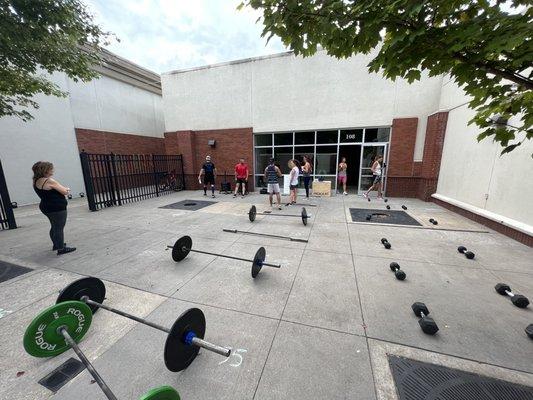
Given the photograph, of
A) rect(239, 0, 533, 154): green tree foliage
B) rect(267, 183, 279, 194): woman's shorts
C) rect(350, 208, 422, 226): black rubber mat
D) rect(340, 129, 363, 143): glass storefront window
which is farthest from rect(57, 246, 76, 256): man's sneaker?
rect(340, 129, 363, 143): glass storefront window

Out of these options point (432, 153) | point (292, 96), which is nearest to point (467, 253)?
point (432, 153)

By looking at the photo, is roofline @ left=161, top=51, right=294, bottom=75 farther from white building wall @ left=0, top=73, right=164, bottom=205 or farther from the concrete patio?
the concrete patio

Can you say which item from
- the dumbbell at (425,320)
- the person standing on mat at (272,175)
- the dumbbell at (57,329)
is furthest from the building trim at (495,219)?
the dumbbell at (57,329)

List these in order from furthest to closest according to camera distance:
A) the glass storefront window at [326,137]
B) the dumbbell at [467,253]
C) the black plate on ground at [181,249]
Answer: the glass storefront window at [326,137] < the dumbbell at [467,253] < the black plate on ground at [181,249]

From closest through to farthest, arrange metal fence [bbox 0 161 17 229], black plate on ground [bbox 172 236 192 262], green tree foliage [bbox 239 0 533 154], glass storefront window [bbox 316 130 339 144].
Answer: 1. green tree foliage [bbox 239 0 533 154]
2. black plate on ground [bbox 172 236 192 262]
3. metal fence [bbox 0 161 17 229]
4. glass storefront window [bbox 316 130 339 144]

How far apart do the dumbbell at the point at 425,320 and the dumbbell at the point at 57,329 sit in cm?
319

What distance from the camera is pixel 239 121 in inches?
479

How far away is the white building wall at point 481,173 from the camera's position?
16.5ft

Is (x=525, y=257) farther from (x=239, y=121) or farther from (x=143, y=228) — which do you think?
(x=239, y=121)

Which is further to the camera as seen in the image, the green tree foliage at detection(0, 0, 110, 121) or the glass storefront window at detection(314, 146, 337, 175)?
the glass storefront window at detection(314, 146, 337, 175)

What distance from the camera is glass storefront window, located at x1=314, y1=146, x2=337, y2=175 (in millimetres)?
11312

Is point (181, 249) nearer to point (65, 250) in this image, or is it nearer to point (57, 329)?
point (57, 329)

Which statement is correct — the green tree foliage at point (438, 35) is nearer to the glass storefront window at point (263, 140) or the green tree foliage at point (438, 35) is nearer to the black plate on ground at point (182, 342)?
the black plate on ground at point (182, 342)

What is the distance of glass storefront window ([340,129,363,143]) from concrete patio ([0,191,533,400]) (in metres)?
6.28
